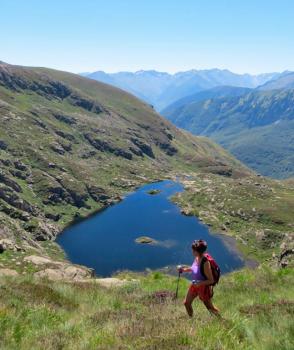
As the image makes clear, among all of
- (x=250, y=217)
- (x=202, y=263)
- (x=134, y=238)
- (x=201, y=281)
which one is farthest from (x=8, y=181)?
(x=201, y=281)

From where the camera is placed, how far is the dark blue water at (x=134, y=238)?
4840 inches

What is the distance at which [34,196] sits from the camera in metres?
172

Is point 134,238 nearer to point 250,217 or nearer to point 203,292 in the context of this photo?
point 250,217

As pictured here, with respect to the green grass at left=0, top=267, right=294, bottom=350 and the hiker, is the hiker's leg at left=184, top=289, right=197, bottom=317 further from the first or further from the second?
the green grass at left=0, top=267, right=294, bottom=350

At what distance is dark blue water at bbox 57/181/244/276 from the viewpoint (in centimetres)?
12294

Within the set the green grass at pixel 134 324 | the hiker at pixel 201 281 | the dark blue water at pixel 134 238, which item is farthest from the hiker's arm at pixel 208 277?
the dark blue water at pixel 134 238

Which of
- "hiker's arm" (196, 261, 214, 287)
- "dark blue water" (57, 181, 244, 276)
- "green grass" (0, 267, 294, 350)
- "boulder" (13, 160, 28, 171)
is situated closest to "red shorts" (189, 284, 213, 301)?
"hiker's arm" (196, 261, 214, 287)

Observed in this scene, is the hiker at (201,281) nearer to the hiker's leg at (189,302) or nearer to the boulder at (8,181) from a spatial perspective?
the hiker's leg at (189,302)

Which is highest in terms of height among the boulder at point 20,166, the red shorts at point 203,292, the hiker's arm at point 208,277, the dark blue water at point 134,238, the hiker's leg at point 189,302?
the hiker's arm at point 208,277

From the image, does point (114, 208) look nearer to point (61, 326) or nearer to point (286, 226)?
point (286, 226)

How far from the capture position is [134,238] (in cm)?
14575

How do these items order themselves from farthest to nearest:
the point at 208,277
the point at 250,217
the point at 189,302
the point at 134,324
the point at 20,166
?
the point at 20,166, the point at 250,217, the point at 208,277, the point at 189,302, the point at 134,324

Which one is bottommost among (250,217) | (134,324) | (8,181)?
(250,217)

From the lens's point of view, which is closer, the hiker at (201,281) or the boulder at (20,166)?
the hiker at (201,281)
